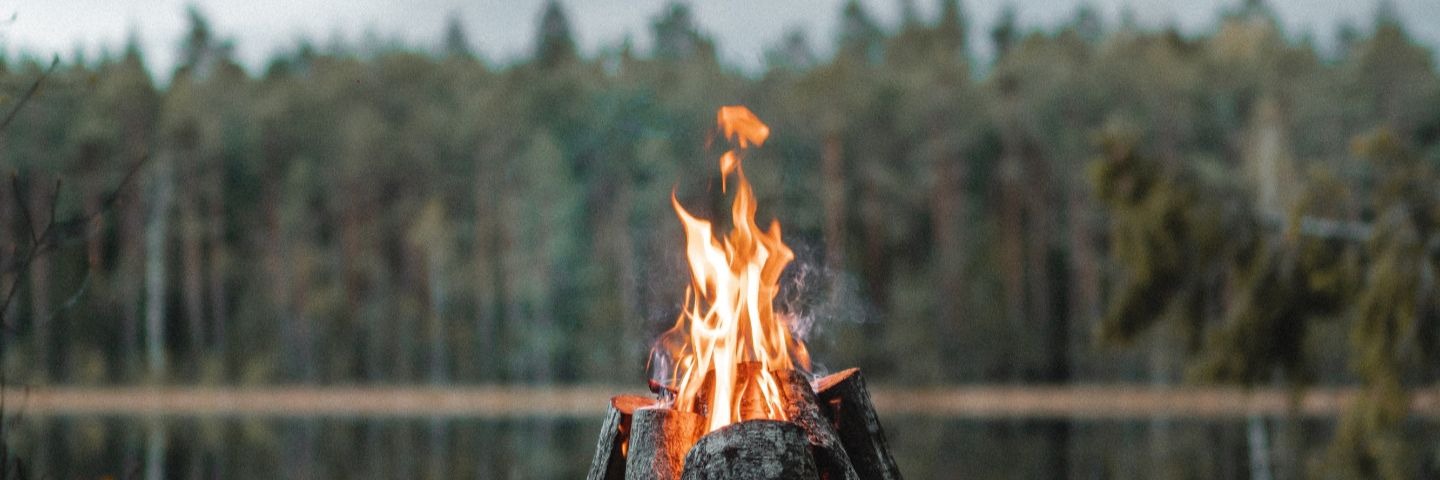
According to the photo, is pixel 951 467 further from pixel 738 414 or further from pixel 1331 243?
pixel 738 414

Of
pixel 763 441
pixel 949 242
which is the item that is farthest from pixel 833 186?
pixel 763 441

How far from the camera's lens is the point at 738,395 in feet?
9.48

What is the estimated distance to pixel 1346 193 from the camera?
4898 millimetres

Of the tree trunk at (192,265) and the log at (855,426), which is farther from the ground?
the tree trunk at (192,265)

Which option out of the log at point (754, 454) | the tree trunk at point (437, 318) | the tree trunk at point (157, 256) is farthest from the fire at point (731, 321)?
the tree trunk at point (157, 256)

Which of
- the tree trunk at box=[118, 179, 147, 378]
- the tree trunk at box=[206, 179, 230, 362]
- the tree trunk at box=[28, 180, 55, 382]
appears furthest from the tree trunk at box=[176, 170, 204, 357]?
the tree trunk at box=[28, 180, 55, 382]

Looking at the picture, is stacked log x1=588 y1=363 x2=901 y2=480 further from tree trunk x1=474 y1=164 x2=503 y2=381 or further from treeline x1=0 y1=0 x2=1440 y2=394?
tree trunk x1=474 y1=164 x2=503 y2=381

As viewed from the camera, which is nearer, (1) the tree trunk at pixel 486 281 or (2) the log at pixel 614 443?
(2) the log at pixel 614 443

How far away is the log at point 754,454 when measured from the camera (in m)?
2.53

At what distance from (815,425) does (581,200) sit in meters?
24.5

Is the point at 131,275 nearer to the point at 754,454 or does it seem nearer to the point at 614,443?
the point at 614,443

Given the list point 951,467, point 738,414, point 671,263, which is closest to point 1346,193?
point 671,263

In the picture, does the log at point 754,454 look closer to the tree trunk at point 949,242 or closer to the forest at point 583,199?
the forest at point 583,199

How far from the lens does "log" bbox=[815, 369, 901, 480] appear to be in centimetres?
286
